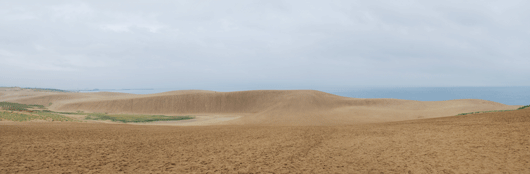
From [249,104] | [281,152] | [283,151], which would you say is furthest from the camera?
[249,104]

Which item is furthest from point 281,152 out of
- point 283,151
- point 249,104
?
point 249,104

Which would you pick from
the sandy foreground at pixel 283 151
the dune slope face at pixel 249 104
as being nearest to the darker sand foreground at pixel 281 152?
the sandy foreground at pixel 283 151

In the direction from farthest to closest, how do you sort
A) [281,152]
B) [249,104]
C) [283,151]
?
1. [249,104]
2. [283,151]
3. [281,152]

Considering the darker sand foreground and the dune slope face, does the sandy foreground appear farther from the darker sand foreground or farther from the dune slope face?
the dune slope face

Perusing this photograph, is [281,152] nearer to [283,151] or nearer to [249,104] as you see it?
[283,151]

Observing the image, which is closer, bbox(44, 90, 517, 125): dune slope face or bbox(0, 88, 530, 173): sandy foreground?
bbox(0, 88, 530, 173): sandy foreground

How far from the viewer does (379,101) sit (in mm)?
48781

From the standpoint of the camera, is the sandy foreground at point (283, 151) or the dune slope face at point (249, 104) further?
the dune slope face at point (249, 104)

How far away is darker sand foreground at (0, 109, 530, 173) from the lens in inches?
365

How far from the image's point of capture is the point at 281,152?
11781 millimetres

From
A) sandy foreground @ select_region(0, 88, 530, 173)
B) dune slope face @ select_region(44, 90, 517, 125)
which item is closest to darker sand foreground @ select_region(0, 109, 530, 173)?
sandy foreground @ select_region(0, 88, 530, 173)

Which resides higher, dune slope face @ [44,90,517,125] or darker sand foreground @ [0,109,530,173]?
dune slope face @ [44,90,517,125]

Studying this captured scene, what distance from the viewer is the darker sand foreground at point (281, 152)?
9.28 metres

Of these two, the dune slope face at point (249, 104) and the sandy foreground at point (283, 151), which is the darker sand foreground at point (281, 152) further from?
the dune slope face at point (249, 104)
